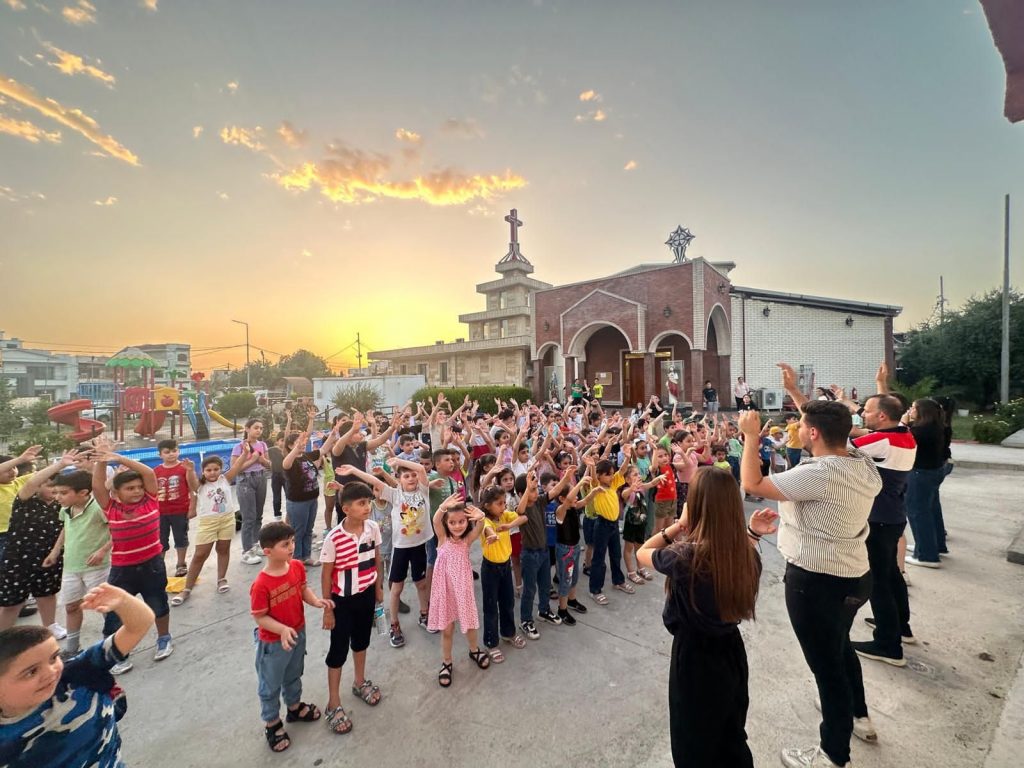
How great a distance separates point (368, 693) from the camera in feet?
9.84

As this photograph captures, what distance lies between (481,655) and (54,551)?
3796 mm

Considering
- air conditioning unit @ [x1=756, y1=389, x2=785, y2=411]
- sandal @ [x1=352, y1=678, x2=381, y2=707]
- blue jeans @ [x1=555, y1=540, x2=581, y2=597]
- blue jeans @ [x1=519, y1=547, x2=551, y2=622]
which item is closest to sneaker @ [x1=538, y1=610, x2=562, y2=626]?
blue jeans @ [x1=519, y1=547, x2=551, y2=622]

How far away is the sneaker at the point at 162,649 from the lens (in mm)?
3537

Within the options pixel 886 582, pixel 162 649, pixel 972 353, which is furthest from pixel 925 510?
pixel 972 353

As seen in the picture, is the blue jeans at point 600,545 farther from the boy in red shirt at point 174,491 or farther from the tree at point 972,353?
the tree at point 972,353

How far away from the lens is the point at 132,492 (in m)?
3.48

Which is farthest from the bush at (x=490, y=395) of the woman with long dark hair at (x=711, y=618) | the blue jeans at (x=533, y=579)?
the woman with long dark hair at (x=711, y=618)

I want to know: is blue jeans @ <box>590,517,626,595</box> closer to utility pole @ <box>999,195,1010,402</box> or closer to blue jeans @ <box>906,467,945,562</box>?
blue jeans @ <box>906,467,945,562</box>

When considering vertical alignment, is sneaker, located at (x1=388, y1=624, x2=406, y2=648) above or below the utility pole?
below

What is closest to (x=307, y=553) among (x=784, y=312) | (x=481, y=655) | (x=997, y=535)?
(x=481, y=655)

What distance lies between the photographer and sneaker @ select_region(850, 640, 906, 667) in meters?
3.26

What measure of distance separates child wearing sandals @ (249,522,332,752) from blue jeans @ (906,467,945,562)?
5828mm

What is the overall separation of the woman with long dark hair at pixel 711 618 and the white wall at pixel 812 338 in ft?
66.5

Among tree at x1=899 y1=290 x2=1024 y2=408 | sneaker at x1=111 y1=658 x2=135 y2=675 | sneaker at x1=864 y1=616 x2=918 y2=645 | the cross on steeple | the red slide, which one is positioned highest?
the cross on steeple
